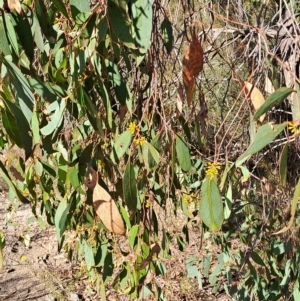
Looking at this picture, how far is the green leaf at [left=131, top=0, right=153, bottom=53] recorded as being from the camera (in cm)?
75

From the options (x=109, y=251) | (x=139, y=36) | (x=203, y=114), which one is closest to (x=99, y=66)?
(x=139, y=36)

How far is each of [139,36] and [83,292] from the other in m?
2.30

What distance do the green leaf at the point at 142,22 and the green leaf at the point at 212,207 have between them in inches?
8.9

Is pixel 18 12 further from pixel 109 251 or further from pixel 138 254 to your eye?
pixel 109 251

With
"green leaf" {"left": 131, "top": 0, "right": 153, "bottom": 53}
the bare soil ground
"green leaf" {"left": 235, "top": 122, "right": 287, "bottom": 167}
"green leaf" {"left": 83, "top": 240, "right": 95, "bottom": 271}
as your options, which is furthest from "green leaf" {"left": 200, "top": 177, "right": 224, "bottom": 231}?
the bare soil ground

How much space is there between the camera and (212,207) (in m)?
0.77

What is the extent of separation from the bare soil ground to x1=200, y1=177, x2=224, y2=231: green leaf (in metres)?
1.86

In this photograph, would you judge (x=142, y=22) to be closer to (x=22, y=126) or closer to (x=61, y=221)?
(x=22, y=126)

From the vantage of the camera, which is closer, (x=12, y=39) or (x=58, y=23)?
(x=12, y=39)

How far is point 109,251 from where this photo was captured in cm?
159

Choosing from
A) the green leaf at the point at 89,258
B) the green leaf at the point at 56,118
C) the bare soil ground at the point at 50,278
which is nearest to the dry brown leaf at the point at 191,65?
the green leaf at the point at 56,118

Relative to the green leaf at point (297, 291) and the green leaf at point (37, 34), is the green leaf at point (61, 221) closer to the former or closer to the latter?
the green leaf at point (37, 34)

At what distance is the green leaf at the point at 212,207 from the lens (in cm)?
76

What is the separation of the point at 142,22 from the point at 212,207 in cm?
29
